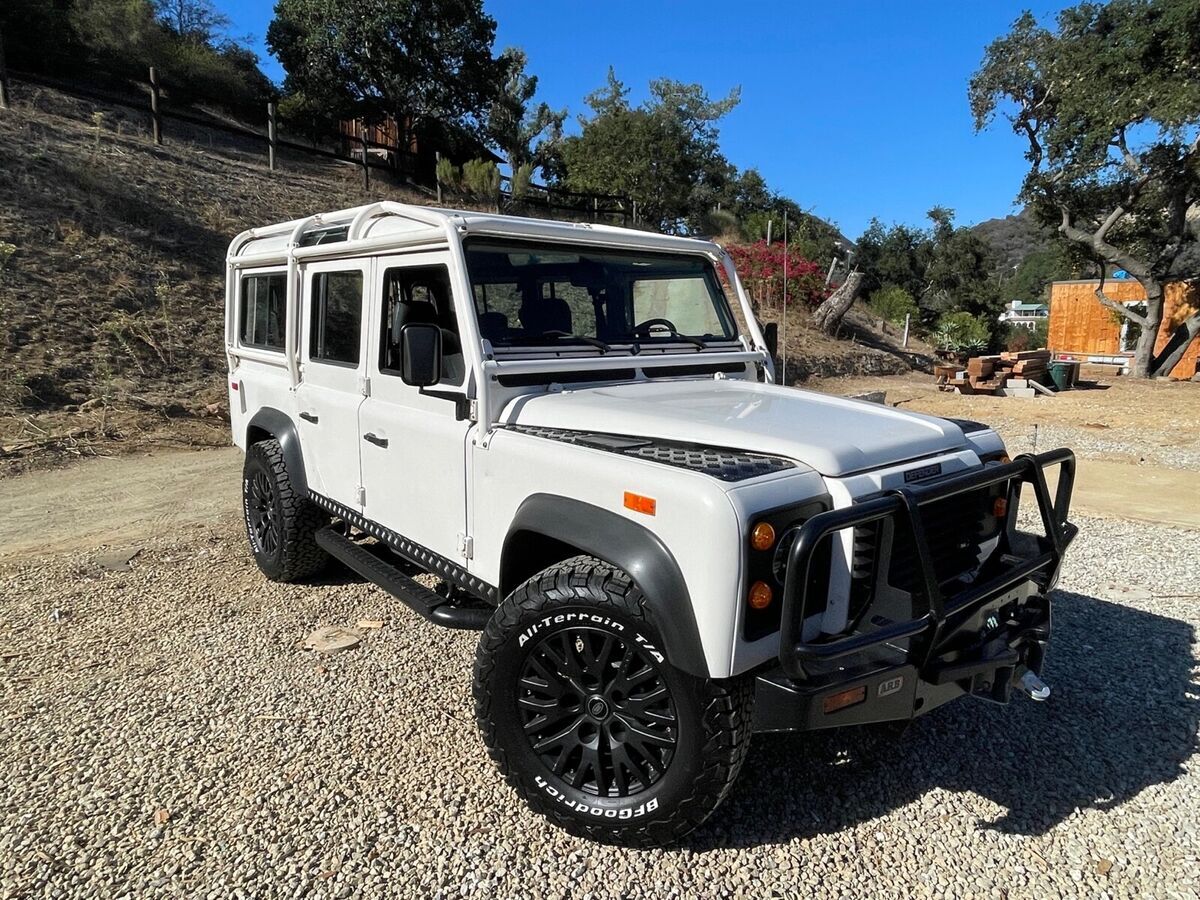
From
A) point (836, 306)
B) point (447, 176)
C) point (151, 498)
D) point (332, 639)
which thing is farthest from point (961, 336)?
point (332, 639)

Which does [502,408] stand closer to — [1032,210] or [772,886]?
[772,886]

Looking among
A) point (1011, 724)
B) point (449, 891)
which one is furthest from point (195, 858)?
point (1011, 724)

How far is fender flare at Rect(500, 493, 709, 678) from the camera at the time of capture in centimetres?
223

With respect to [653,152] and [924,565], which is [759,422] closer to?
[924,565]

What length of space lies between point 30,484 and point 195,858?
6.37 m

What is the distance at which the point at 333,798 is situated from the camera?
282cm

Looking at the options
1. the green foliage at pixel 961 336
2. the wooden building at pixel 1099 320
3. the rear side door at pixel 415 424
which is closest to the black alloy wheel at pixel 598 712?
the rear side door at pixel 415 424

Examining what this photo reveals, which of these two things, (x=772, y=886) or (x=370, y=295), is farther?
(x=370, y=295)

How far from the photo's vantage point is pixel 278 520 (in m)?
4.72

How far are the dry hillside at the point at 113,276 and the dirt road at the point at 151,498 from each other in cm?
84

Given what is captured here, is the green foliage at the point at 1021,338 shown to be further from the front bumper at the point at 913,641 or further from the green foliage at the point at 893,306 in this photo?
the front bumper at the point at 913,641

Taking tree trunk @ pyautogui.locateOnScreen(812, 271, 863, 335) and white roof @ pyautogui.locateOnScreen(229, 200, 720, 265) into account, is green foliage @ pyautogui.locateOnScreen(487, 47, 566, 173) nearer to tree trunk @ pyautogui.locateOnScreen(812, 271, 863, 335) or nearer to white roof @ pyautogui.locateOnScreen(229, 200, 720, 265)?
tree trunk @ pyautogui.locateOnScreen(812, 271, 863, 335)

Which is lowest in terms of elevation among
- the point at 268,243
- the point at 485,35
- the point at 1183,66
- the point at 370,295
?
the point at 370,295

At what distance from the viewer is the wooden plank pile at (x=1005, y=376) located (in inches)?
622
